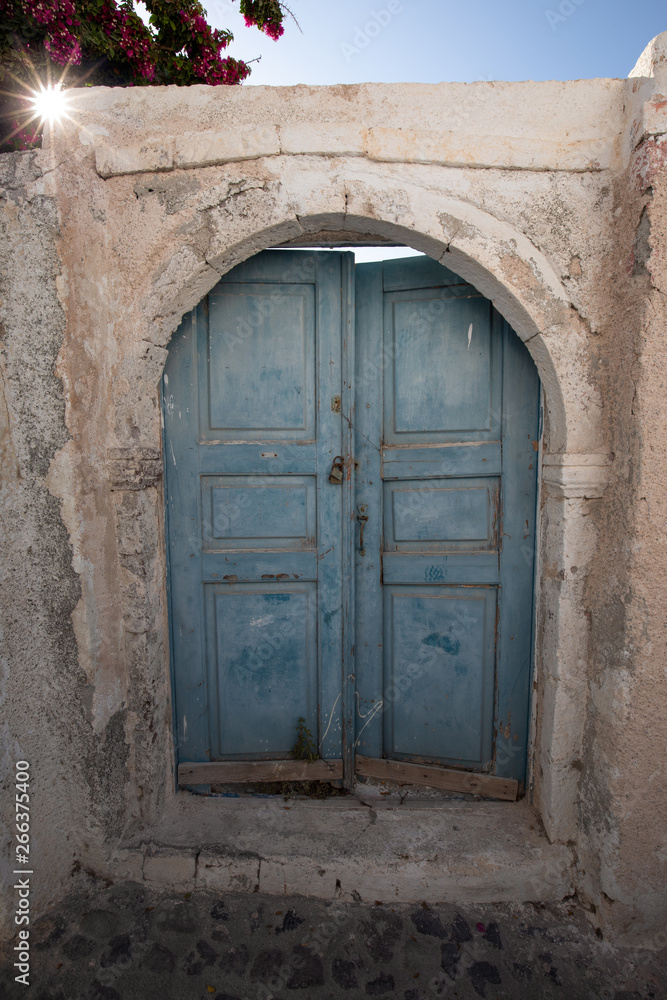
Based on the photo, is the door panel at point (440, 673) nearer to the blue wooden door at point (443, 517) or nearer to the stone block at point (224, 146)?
the blue wooden door at point (443, 517)

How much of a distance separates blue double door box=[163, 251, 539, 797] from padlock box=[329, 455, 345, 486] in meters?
0.01

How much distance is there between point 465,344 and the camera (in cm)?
195

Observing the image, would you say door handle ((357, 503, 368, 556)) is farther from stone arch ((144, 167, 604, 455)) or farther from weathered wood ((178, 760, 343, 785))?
weathered wood ((178, 760, 343, 785))

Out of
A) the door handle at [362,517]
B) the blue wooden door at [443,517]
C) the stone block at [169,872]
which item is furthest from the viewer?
the door handle at [362,517]

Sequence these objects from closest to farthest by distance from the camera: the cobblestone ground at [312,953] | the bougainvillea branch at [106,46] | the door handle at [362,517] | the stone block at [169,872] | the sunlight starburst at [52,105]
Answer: the cobblestone ground at [312,953] < the sunlight starburst at [52,105] < the stone block at [169,872] < the door handle at [362,517] < the bougainvillea branch at [106,46]

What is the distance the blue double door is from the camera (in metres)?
1.95

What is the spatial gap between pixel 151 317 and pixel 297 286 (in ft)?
2.13

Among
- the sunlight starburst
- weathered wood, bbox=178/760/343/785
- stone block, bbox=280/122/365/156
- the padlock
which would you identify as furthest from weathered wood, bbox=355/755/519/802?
the sunlight starburst

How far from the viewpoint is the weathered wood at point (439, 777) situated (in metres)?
2.03

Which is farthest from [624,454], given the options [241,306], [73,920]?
[73,920]

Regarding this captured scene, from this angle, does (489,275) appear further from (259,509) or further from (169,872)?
(169,872)

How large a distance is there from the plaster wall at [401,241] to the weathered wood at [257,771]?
13.1 inches

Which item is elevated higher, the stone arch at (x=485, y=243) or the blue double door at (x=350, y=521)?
the stone arch at (x=485, y=243)

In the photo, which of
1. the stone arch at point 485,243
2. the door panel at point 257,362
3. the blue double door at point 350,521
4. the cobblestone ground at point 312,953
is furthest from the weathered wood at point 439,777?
the door panel at point 257,362
